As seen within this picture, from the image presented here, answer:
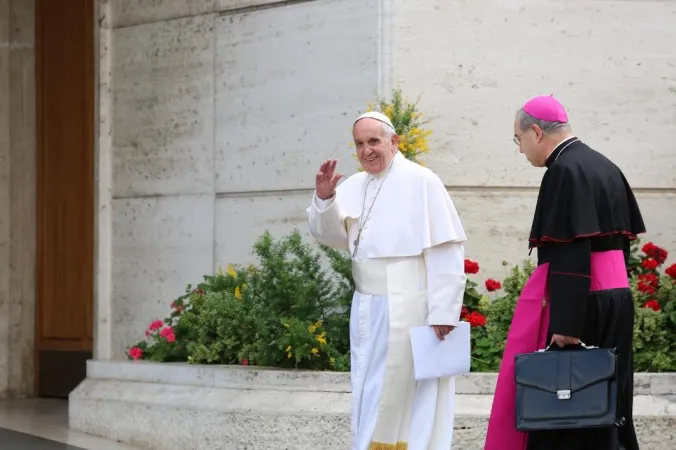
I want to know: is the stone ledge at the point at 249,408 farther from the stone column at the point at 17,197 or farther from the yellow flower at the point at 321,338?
the stone column at the point at 17,197

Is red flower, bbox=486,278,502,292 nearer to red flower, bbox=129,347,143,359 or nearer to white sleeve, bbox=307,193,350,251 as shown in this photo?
white sleeve, bbox=307,193,350,251

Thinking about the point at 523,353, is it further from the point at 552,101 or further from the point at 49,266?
the point at 49,266

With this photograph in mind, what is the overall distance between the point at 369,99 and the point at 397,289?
3219 millimetres

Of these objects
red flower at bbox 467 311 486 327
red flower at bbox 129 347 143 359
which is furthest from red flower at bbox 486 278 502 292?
red flower at bbox 129 347 143 359

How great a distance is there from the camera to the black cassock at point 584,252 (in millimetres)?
5348

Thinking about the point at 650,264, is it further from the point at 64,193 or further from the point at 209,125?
the point at 64,193

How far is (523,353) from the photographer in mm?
5445

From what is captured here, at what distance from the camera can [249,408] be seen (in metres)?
8.27

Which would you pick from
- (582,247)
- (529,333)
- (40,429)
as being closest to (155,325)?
(40,429)

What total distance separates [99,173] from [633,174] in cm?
423

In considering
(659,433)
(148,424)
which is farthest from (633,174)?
(148,424)

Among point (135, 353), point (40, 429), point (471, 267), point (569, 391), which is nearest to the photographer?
point (569, 391)

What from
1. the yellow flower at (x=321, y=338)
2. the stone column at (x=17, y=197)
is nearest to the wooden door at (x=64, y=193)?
the stone column at (x=17, y=197)

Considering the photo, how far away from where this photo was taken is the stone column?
1238 centimetres
